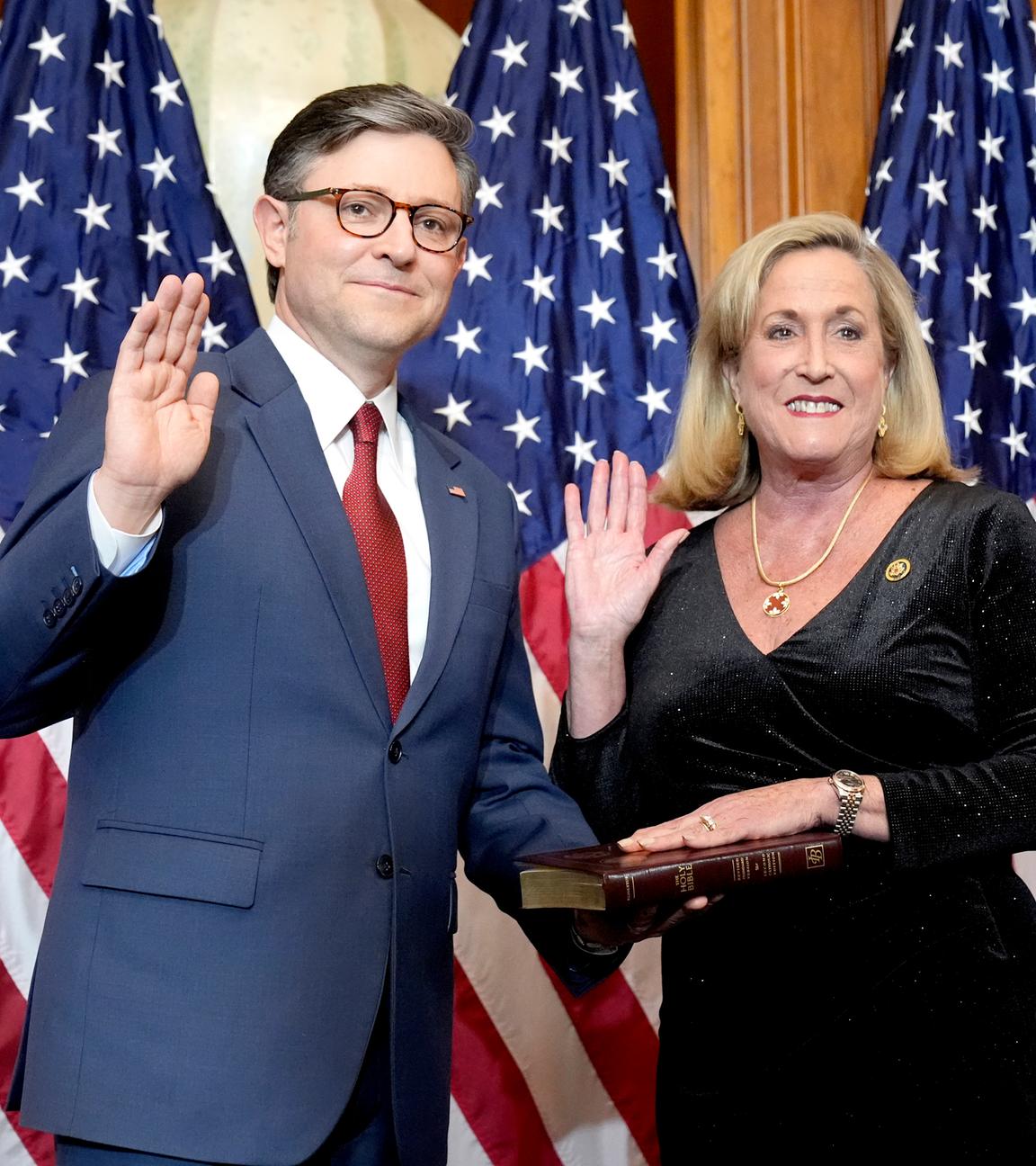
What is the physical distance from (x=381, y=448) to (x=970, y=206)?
6.67 feet

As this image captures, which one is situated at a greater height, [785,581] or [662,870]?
[785,581]

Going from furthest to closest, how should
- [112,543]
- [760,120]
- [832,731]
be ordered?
[760,120] → [832,731] → [112,543]

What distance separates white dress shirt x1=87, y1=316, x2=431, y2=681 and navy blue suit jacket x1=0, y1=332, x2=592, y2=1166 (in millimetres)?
45

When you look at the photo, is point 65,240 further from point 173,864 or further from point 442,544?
point 173,864

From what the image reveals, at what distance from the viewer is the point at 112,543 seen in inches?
64.6

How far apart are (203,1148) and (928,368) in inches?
63.6

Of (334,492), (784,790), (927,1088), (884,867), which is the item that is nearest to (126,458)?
(334,492)

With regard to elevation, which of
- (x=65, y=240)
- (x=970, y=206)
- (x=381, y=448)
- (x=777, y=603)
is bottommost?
(x=777, y=603)

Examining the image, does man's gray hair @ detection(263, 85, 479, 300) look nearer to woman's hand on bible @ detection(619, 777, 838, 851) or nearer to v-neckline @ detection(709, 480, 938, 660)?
v-neckline @ detection(709, 480, 938, 660)

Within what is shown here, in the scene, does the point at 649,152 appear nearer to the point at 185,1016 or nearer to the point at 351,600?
the point at 351,600

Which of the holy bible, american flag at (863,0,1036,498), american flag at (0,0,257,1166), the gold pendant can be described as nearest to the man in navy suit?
the holy bible

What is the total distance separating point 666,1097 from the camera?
217 centimetres

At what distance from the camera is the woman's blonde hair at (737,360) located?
92.6 inches

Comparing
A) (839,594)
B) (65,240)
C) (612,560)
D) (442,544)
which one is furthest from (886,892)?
(65,240)
